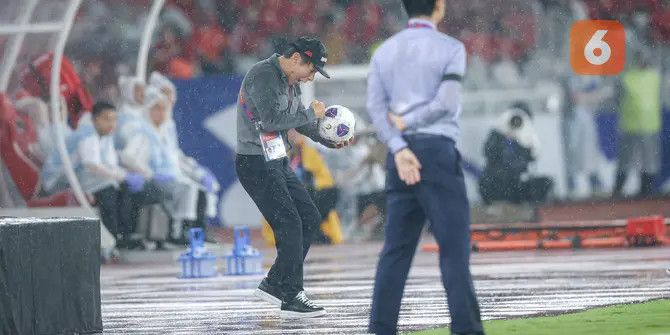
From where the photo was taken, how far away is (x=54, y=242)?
1095 centimetres

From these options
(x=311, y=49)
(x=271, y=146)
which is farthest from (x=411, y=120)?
(x=311, y=49)

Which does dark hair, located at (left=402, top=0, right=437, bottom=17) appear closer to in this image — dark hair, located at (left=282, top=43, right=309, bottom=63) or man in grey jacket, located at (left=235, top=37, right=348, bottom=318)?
man in grey jacket, located at (left=235, top=37, right=348, bottom=318)

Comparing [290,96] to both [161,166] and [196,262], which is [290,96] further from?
[161,166]

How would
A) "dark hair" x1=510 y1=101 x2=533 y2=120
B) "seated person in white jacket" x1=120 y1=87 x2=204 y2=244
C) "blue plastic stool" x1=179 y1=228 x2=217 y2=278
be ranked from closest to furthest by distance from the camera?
"blue plastic stool" x1=179 y1=228 x2=217 y2=278 < "seated person in white jacket" x1=120 y1=87 x2=204 y2=244 < "dark hair" x1=510 y1=101 x2=533 y2=120

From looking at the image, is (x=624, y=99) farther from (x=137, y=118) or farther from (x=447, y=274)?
(x=447, y=274)

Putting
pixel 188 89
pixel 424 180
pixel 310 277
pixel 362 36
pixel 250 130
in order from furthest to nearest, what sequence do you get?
pixel 362 36, pixel 188 89, pixel 310 277, pixel 250 130, pixel 424 180

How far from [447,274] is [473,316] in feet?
0.83

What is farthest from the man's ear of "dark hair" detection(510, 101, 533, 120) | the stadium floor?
"dark hair" detection(510, 101, 533, 120)

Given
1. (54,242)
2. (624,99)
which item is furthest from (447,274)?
(624,99)

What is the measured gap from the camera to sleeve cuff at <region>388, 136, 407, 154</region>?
888 cm

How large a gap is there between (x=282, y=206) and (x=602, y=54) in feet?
65.2

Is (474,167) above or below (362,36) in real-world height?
below

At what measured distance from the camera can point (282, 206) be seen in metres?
12.3

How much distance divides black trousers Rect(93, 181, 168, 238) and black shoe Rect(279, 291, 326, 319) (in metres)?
11.4
